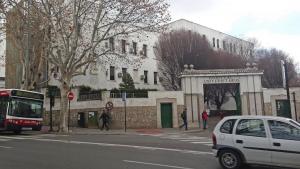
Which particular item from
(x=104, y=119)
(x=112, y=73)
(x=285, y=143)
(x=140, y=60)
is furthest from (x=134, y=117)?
(x=285, y=143)

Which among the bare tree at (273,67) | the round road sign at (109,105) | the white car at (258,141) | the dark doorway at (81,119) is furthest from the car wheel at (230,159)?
the bare tree at (273,67)

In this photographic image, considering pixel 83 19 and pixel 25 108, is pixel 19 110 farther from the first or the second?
pixel 83 19

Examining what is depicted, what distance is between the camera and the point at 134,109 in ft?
111

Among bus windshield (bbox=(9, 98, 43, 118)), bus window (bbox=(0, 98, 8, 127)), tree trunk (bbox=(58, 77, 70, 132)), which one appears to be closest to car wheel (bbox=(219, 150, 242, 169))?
bus windshield (bbox=(9, 98, 43, 118))

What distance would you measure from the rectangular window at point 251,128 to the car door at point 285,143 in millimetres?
253

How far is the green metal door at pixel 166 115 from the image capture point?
34513 mm

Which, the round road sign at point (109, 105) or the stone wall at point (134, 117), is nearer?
the round road sign at point (109, 105)

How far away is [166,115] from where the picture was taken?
34.7 metres

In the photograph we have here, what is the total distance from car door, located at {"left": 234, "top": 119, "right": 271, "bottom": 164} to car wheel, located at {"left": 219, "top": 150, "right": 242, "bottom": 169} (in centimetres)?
26

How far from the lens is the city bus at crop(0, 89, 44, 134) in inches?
950

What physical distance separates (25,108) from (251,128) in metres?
18.0

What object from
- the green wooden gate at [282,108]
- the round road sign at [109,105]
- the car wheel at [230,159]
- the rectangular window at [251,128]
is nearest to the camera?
the rectangular window at [251,128]

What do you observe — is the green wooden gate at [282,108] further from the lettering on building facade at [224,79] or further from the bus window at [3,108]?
the bus window at [3,108]

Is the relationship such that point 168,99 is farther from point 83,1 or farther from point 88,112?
point 83,1
